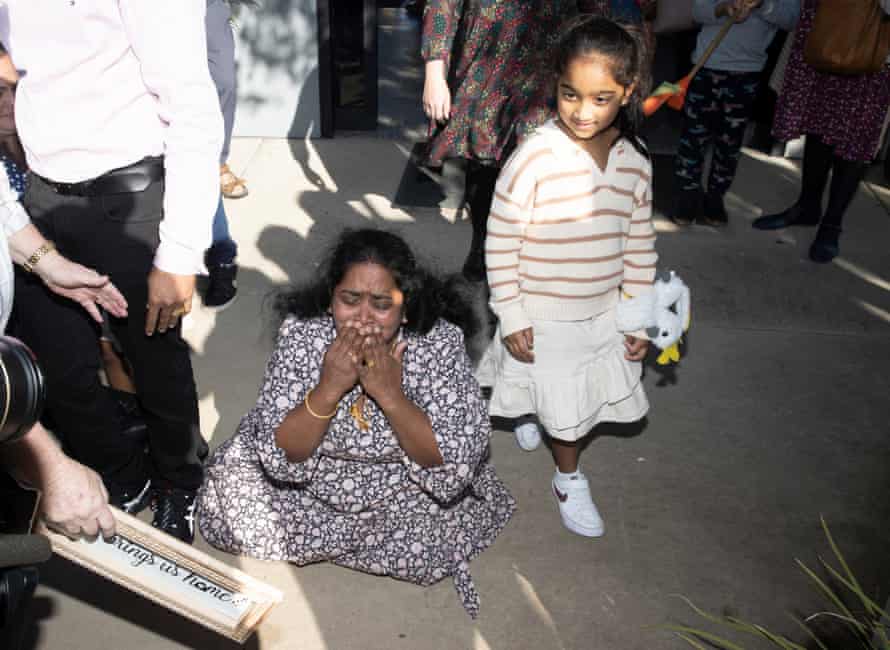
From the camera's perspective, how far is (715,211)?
5.22m

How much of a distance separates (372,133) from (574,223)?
3885 millimetres

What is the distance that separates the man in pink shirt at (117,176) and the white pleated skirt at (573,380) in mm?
1028

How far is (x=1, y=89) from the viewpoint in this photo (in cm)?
224

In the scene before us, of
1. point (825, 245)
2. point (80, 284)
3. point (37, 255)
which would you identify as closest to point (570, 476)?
point (80, 284)

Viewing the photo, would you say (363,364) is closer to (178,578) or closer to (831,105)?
(178,578)

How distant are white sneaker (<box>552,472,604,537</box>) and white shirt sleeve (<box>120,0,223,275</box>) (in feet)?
4.70

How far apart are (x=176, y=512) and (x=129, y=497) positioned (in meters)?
0.17

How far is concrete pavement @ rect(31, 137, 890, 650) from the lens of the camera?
8.63 ft

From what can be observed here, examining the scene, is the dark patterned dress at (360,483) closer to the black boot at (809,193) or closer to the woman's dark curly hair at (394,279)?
the woman's dark curly hair at (394,279)

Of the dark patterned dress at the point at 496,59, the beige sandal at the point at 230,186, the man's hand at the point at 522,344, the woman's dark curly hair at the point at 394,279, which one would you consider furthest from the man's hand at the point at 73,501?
the beige sandal at the point at 230,186

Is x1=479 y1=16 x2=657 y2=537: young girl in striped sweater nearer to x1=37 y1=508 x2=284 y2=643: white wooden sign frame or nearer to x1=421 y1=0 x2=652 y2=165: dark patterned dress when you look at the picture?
x1=421 y1=0 x2=652 y2=165: dark patterned dress

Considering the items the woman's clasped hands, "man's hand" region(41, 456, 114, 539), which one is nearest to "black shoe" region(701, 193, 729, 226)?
the woman's clasped hands

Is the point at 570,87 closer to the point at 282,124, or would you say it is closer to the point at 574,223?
the point at 574,223

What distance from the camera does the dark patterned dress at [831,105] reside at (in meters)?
4.48
